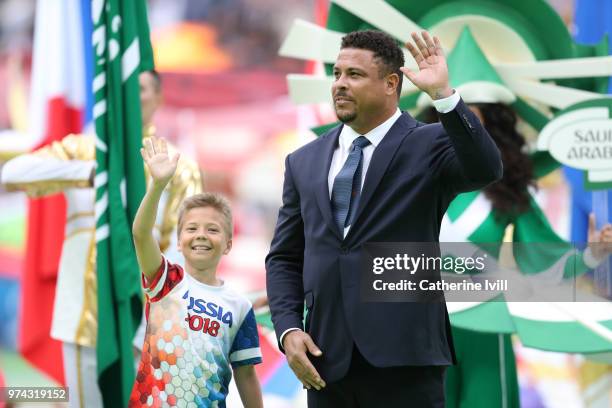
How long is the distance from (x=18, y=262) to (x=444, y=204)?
8.03 feet

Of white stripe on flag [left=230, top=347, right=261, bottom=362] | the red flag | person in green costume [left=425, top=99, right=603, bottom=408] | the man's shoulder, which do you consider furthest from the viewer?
the red flag

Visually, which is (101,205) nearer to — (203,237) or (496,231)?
(203,237)

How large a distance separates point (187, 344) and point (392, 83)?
0.84 metres

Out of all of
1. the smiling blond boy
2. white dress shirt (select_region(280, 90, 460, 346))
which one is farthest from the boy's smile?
white dress shirt (select_region(280, 90, 460, 346))

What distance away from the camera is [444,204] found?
1935mm

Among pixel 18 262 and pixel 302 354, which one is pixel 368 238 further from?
pixel 18 262

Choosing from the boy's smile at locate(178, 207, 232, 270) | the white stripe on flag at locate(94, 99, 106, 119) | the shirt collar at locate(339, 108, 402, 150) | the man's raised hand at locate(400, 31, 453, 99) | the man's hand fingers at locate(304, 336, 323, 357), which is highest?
the white stripe on flag at locate(94, 99, 106, 119)

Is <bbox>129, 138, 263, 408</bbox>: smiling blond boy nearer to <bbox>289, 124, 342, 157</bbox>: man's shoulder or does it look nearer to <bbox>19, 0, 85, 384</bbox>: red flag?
Result: <bbox>289, 124, 342, 157</bbox>: man's shoulder

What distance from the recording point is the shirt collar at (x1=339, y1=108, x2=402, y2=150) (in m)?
1.94

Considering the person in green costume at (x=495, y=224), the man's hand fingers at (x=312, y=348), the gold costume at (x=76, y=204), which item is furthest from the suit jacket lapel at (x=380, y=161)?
the gold costume at (x=76, y=204)

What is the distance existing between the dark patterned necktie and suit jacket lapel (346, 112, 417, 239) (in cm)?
2

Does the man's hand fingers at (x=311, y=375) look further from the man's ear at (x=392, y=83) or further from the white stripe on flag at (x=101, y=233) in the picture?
the white stripe on flag at (x=101, y=233)

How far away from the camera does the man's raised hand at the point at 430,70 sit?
176 centimetres

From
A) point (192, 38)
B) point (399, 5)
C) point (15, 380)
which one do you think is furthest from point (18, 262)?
point (399, 5)
